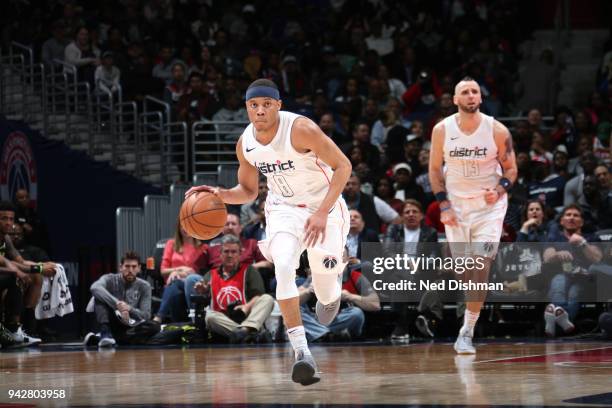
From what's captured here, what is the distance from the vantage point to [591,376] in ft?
26.1

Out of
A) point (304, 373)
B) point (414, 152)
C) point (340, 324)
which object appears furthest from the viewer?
point (414, 152)

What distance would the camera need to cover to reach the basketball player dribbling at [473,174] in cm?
1074

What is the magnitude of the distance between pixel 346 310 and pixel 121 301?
8.34ft

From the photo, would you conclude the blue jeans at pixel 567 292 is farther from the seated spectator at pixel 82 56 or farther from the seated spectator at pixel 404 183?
the seated spectator at pixel 82 56

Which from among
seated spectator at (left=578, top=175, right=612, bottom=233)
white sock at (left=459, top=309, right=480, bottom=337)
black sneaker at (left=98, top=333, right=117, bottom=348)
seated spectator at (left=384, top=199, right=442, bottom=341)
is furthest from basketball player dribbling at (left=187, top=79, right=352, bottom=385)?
seated spectator at (left=578, top=175, right=612, bottom=233)

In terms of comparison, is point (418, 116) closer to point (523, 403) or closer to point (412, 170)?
point (412, 170)

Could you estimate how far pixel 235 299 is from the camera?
42.3ft

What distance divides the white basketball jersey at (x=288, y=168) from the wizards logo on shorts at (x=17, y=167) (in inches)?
380

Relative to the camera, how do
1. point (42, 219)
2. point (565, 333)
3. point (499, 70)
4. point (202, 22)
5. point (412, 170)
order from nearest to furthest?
point (565, 333), point (412, 170), point (42, 219), point (499, 70), point (202, 22)

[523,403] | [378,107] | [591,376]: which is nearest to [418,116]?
[378,107]

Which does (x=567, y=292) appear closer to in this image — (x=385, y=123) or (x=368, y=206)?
(x=368, y=206)

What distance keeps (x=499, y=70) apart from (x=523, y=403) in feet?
44.0

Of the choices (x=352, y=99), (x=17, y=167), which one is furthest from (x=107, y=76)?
(x=352, y=99)

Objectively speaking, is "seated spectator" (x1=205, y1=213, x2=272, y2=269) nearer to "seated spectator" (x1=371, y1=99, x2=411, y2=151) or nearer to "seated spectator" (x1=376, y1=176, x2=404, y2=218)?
"seated spectator" (x1=376, y1=176, x2=404, y2=218)
